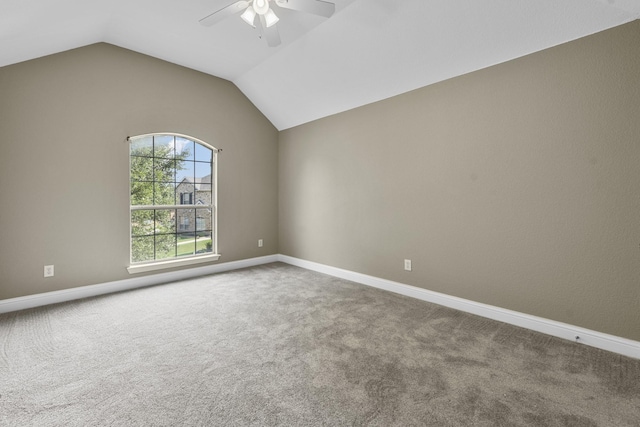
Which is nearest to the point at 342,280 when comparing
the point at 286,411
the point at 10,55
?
the point at 286,411

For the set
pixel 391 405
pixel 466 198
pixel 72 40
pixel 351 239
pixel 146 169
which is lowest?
pixel 391 405

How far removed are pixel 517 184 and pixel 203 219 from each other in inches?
156

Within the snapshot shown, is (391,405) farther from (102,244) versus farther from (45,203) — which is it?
(45,203)

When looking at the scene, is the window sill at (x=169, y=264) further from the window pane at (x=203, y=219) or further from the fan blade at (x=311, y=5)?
the fan blade at (x=311, y=5)

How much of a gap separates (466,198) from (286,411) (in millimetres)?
2453

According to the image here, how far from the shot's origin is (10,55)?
8.48ft

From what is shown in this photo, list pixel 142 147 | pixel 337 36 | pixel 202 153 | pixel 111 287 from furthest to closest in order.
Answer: pixel 202 153 → pixel 142 147 → pixel 111 287 → pixel 337 36

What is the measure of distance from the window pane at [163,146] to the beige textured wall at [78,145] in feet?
0.51

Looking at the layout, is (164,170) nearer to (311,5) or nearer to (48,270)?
(48,270)

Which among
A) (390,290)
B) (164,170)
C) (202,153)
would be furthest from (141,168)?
(390,290)

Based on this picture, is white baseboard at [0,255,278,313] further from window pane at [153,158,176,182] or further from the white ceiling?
the white ceiling

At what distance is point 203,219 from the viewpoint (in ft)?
14.2

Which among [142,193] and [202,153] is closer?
[142,193]

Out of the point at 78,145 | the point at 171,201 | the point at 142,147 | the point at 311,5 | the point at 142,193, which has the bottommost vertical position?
the point at 171,201
